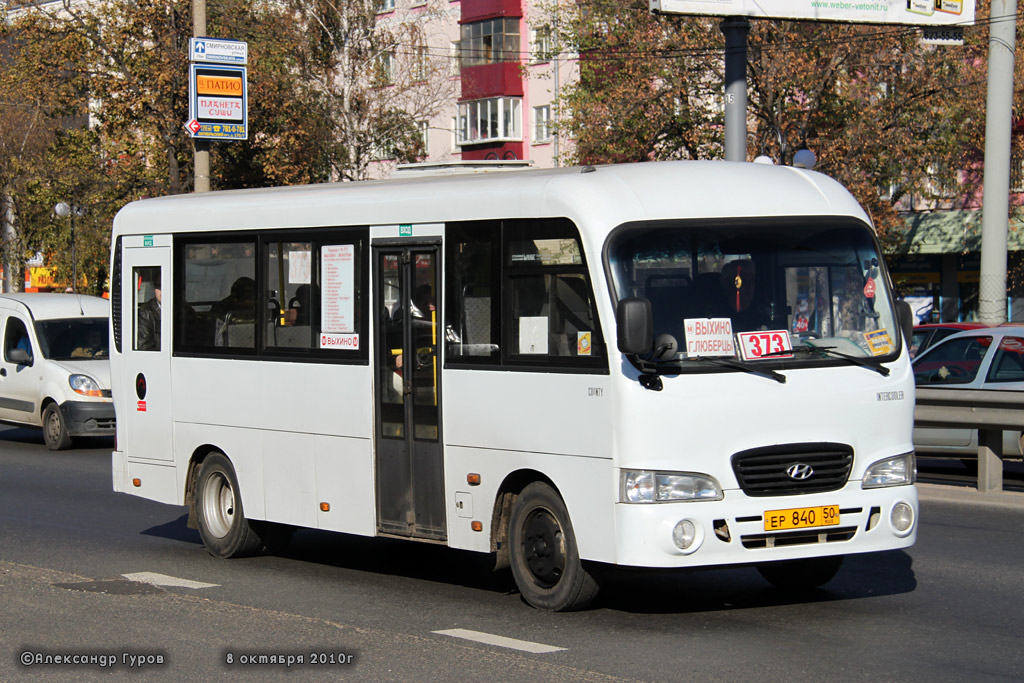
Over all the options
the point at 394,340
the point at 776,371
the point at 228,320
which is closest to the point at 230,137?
the point at 228,320

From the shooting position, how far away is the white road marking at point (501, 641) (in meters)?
7.68

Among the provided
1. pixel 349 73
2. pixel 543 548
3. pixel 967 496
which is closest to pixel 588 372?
pixel 543 548

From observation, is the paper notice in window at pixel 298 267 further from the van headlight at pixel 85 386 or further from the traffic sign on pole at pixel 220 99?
the traffic sign on pole at pixel 220 99

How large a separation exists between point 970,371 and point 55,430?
11991 mm

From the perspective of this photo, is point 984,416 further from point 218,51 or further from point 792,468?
point 218,51

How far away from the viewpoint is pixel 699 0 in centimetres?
1994

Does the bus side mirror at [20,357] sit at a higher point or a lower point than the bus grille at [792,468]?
higher

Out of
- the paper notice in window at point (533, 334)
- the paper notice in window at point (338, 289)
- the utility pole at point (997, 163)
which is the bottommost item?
the paper notice in window at point (533, 334)

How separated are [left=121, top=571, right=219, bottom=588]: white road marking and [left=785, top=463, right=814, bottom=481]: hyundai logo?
4001mm

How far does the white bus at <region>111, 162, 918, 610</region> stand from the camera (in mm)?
8195

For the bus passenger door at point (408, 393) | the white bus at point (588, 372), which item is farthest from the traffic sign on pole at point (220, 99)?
the bus passenger door at point (408, 393)

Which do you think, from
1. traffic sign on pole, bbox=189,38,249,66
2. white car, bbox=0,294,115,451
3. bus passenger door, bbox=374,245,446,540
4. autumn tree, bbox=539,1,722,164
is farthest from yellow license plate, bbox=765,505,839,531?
autumn tree, bbox=539,1,722,164

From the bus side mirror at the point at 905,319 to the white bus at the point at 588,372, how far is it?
0.09ft

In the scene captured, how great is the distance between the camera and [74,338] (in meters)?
21.7
